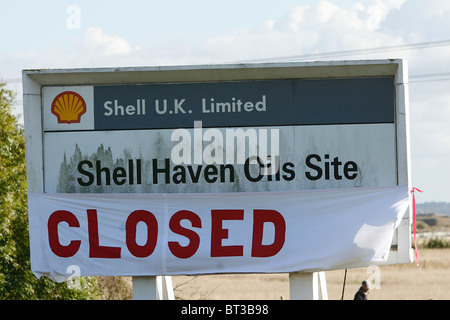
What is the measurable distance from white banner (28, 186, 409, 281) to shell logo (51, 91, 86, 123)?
808 millimetres

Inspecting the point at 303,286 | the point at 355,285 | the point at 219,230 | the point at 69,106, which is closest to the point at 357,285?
the point at 355,285

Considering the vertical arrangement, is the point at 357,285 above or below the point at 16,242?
below

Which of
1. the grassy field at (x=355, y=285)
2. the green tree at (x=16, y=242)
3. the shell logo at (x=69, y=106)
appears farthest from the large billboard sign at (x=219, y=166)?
the grassy field at (x=355, y=285)

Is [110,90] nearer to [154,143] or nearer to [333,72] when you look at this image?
[154,143]

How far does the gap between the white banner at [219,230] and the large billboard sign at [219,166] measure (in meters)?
0.01

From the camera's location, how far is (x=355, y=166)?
9008 mm

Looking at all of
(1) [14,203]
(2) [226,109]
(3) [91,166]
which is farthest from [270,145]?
(1) [14,203]

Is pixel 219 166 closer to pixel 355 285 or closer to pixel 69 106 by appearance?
pixel 69 106

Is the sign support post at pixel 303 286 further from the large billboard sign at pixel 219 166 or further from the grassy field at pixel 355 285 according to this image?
the grassy field at pixel 355 285

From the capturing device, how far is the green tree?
20.8 meters

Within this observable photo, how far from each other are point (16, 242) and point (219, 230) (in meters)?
13.5

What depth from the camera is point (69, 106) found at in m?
9.16

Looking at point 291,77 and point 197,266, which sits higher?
point 291,77

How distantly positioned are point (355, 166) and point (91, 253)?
9.12ft
